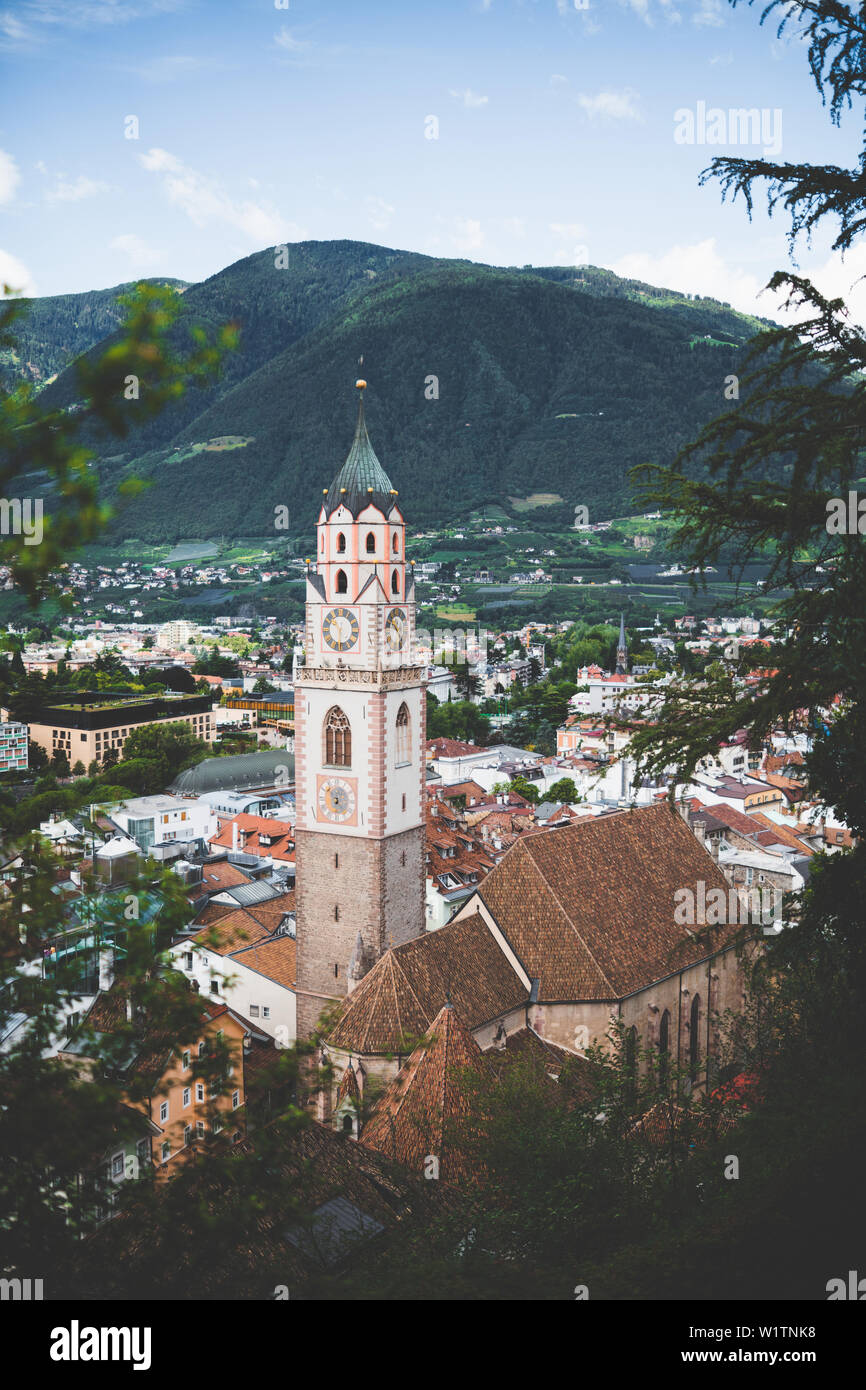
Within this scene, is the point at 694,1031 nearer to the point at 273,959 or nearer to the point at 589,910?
the point at 589,910

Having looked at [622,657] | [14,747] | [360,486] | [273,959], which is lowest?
[273,959]

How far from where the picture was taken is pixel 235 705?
124125 millimetres

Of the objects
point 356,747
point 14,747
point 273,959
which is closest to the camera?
point 356,747

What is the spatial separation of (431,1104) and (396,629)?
10658mm

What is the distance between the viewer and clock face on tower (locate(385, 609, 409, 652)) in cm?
2511

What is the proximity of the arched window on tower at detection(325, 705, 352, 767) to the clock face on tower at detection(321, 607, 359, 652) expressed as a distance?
137cm

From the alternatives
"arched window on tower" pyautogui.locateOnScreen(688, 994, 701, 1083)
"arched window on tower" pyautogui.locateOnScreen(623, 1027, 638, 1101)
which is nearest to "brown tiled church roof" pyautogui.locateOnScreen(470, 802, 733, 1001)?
"arched window on tower" pyautogui.locateOnScreen(688, 994, 701, 1083)

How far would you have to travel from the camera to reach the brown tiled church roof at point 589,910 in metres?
23.5

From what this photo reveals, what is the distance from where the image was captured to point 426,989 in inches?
842

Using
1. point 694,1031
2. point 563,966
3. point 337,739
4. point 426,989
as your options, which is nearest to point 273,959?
point 337,739

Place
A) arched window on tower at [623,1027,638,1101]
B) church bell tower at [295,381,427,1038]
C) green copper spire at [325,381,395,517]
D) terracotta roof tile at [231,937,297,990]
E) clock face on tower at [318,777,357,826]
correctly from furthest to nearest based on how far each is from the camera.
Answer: terracotta roof tile at [231,937,297,990]
green copper spire at [325,381,395,517]
clock face on tower at [318,777,357,826]
church bell tower at [295,381,427,1038]
arched window on tower at [623,1027,638,1101]

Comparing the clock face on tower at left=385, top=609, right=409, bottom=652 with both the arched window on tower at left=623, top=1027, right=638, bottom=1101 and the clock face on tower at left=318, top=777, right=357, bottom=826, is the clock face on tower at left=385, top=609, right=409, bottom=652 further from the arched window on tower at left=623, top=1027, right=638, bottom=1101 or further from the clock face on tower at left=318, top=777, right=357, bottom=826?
the arched window on tower at left=623, top=1027, right=638, bottom=1101

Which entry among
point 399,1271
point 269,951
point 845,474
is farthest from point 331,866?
point 845,474

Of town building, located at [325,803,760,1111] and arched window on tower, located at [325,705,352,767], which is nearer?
town building, located at [325,803,760,1111]
